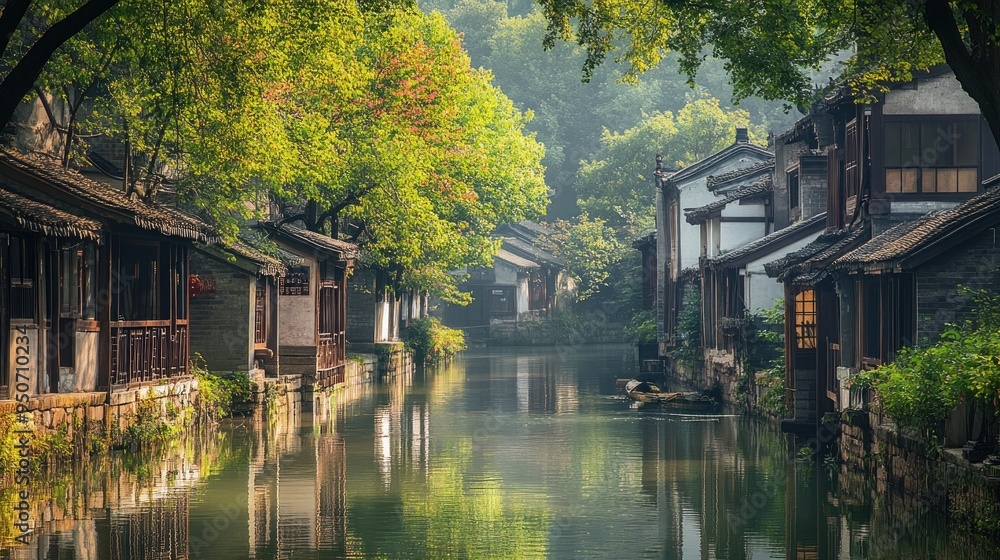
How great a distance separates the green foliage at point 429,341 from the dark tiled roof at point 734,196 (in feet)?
49.6

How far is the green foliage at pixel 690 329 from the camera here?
4797cm

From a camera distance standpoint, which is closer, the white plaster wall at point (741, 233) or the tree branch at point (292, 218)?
the tree branch at point (292, 218)

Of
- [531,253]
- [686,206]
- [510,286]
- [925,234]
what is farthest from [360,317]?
[531,253]

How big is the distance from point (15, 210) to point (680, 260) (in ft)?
125

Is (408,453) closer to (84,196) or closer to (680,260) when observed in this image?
(84,196)

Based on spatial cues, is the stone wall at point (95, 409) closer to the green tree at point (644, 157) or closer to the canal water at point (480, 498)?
the canal water at point (480, 498)

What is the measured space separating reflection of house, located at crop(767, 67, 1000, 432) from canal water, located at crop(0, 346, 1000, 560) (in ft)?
7.10

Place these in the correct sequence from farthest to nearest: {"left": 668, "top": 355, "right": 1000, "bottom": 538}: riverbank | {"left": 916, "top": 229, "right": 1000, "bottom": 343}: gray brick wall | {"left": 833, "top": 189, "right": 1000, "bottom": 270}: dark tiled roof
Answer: {"left": 916, "top": 229, "right": 1000, "bottom": 343}: gray brick wall
{"left": 833, "top": 189, "right": 1000, "bottom": 270}: dark tiled roof
{"left": 668, "top": 355, "right": 1000, "bottom": 538}: riverbank

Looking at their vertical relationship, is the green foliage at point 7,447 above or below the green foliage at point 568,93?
below

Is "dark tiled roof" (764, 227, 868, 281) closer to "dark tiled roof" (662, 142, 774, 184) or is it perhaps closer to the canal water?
the canal water

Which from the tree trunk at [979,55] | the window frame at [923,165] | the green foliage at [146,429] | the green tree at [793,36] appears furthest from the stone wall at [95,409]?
the window frame at [923,165]

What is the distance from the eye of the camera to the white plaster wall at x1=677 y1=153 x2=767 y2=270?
180 feet

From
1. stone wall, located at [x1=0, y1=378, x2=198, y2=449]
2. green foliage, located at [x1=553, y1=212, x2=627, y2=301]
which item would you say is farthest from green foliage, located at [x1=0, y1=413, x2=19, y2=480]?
green foliage, located at [x1=553, y1=212, x2=627, y2=301]

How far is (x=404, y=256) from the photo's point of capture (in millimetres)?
45531
